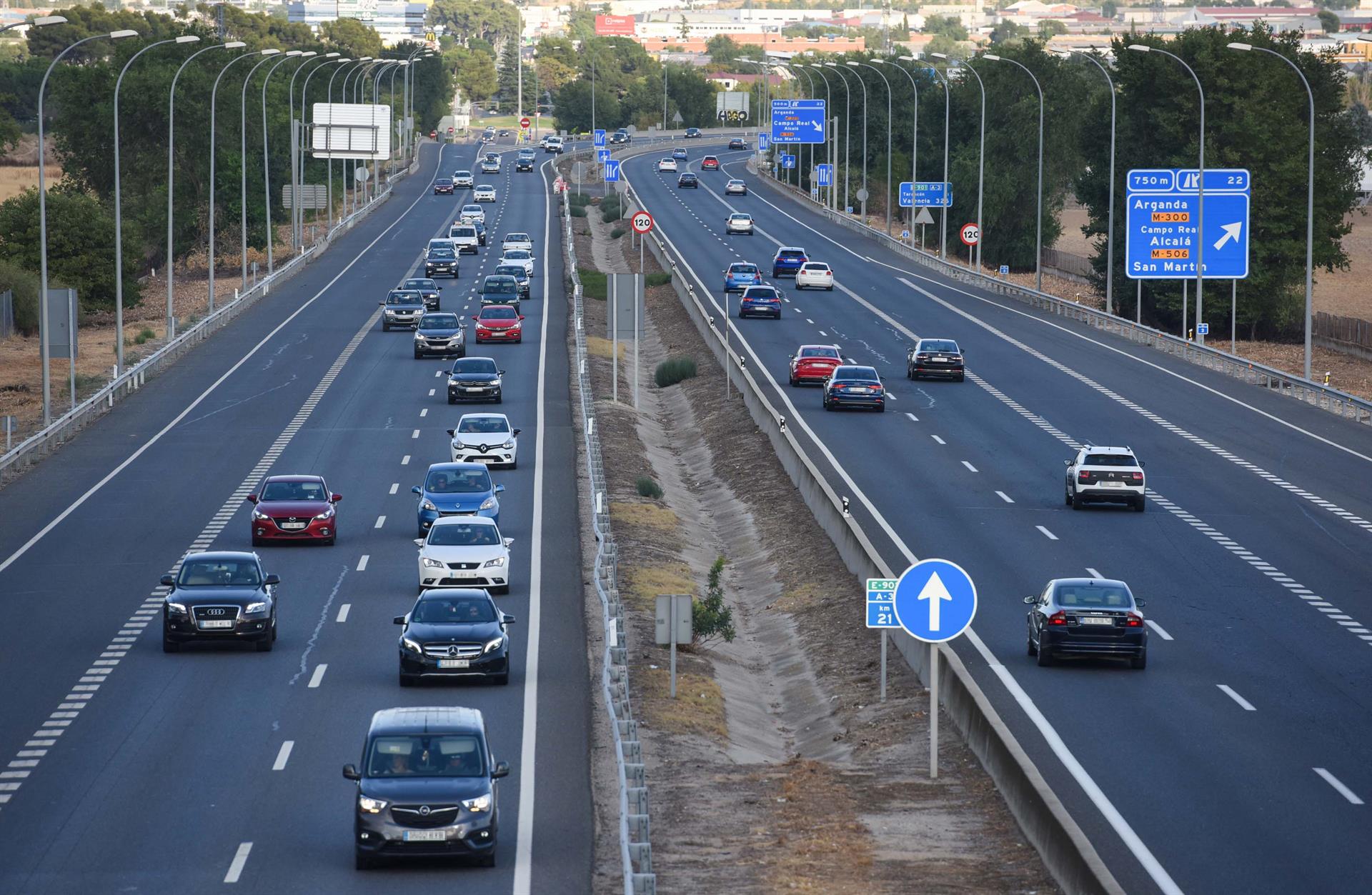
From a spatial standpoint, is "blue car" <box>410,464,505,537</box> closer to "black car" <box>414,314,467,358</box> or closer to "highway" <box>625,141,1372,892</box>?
"highway" <box>625,141,1372,892</box>

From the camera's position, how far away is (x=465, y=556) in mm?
32188

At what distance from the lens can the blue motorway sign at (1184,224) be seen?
6031cm

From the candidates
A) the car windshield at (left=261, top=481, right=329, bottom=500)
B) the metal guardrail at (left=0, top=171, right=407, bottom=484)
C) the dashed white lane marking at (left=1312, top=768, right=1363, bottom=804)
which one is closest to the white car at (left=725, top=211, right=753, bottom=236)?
the metal guardrail at (left=0, top=171, right=407, bottom=484)

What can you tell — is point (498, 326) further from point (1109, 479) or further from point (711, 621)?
point (711, 621)

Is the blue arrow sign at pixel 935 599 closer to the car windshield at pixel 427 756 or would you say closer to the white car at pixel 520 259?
the car windshield at pixel 427 756

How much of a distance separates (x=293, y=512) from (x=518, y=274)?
4974cm

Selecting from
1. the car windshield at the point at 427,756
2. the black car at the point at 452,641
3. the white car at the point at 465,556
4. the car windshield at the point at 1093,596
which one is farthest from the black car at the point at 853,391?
the car windshield at the point at 427,756

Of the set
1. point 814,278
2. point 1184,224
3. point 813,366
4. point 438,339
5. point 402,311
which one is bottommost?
point 813,366

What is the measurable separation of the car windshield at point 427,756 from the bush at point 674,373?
160 feet

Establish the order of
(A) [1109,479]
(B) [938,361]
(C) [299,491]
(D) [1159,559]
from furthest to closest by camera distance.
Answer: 1. (B) [938,361]
2. (A) [1109,479]
3. (C) [299,491]
4. (D) [1159,559]

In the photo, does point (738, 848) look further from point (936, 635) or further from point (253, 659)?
point (253, 659)

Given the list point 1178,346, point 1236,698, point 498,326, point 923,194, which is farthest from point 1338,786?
point 923,194

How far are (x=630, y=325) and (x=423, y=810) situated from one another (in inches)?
1483

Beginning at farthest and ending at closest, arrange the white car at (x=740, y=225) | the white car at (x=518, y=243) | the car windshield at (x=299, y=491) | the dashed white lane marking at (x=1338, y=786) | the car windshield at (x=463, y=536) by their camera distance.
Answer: the white car at (x=740, y=225) < the white car at (x=518, y=243) < the car windshield at (x=299, y=491) < the car windshield at (x=463, y=536) < the dashed white lane marking at (x=1338, y=786)
